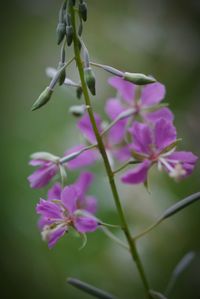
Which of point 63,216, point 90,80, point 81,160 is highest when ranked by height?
point 90,80

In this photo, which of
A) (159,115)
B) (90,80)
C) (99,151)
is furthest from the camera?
(159,115)

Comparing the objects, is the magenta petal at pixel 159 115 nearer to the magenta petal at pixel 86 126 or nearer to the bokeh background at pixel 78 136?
the magenta petal at pixel 86 126

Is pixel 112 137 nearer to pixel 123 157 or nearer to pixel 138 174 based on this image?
pixel 123 157

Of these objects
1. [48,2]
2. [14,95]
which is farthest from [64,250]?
[48,2]

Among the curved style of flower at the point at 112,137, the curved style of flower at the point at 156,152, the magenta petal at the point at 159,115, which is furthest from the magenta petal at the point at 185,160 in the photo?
the curved style of flower at the point at 112,137

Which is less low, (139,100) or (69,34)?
(69,34)

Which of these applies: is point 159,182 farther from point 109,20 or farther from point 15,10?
point 15,10

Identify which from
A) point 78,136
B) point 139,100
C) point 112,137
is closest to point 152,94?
point 139,100

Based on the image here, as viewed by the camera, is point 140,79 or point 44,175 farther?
point 44,175
